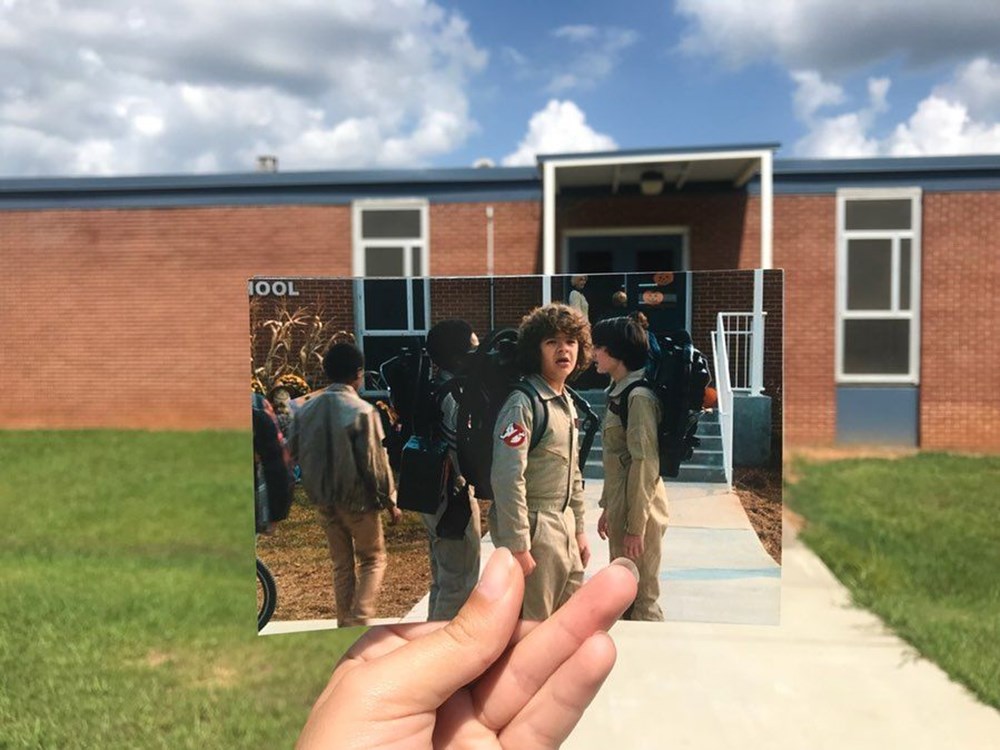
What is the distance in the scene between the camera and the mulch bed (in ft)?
6.30

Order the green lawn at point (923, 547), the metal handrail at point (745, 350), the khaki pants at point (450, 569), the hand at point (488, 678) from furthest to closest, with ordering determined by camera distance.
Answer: the green lawn at point (923, 547) < the khaki pants at point (450, 569) < the metal handrail at point (745, 350) < the hand at point (488, 678)

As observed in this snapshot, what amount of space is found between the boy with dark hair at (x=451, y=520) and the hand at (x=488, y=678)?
0.16m

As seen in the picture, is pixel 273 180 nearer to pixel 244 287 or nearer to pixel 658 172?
pixel 244 287

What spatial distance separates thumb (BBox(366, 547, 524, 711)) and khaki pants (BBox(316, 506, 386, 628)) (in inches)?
10.9

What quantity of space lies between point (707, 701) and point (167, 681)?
2.32m

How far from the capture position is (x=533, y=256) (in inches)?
459

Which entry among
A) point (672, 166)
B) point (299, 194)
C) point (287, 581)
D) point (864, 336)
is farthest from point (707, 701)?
point (299, 194)

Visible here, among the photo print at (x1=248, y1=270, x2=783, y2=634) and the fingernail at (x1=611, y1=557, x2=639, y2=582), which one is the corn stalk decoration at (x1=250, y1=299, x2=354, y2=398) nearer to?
the photo print at (x1=248, y1=270, x2=783, y2=634)

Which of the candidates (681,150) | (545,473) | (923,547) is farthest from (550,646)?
(681,150)

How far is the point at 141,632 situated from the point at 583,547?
3.21 meters

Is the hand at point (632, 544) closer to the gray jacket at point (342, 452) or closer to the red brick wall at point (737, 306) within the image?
the red brick wall at point (737, 306)

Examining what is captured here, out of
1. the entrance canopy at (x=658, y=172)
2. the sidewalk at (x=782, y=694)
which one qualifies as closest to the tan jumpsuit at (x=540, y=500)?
the sidewalk at (x=782, y=694)

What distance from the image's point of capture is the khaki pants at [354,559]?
192 centimetres

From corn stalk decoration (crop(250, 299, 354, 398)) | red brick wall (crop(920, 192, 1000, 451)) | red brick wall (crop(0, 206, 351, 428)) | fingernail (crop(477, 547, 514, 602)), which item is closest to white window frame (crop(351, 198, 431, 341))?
red brick wall (crop(0, 206, 351, 428))
